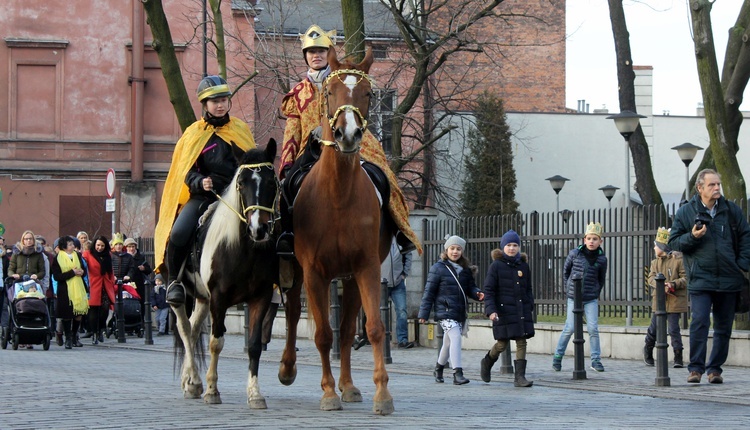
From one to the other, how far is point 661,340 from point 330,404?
5.28 m

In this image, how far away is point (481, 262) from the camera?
2145cm

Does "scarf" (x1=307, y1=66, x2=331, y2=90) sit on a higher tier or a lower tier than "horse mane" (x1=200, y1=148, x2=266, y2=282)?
higher

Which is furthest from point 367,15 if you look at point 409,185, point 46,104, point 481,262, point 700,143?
point 481,262

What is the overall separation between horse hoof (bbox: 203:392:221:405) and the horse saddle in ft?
5.90

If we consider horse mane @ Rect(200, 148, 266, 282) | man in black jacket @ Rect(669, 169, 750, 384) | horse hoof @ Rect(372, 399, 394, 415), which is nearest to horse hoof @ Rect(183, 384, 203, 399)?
horse mane @ Rect(200, 148, 266, 282)

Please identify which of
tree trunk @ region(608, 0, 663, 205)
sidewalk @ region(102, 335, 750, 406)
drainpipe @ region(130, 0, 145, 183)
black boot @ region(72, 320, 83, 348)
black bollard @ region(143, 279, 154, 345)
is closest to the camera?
sidewalk @ region(102, 335, 750, 406)

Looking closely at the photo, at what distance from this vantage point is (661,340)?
1437 cm

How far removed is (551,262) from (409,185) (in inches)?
835

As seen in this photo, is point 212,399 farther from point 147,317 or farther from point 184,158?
point 147,317

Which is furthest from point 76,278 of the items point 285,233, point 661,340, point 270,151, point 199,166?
point 270,151

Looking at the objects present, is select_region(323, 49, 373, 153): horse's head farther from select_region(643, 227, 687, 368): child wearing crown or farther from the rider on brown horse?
select_region(643, 227, 687, 368): child wearing crown

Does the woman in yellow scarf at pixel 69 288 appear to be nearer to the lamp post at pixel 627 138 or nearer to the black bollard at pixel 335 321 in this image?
the black bollard at pixel 335 321

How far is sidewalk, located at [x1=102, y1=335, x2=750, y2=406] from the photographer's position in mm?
13227

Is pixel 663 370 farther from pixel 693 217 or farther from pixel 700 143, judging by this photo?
pixel 700 143
